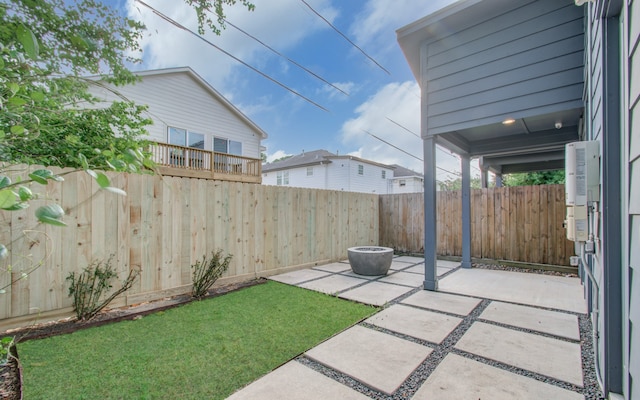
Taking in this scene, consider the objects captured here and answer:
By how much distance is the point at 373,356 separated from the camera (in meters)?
2.31

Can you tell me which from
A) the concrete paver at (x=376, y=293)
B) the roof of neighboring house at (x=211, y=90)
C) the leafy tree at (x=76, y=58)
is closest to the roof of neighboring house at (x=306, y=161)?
the roof of neighboring house at (x=211, y=90)

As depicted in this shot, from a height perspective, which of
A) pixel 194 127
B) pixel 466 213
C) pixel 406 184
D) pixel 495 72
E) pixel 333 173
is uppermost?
pixel 194 127

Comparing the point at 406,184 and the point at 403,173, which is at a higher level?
the point at 403,173

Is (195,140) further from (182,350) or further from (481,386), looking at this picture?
(481,386)

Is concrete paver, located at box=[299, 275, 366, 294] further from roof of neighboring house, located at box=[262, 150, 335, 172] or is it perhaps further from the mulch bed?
roof of neighboring house, located at box=[262, 150, 335, 172]

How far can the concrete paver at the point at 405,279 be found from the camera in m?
4.64

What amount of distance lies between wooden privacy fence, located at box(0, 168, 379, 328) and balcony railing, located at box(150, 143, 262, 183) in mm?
4732

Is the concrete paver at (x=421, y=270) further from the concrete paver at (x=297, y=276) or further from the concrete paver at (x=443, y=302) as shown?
the concrete paver at (x=297, y=276)

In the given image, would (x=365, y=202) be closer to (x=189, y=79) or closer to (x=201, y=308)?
(x=201, y=308)

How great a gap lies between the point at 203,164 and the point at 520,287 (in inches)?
375

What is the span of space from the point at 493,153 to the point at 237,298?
5.47 m

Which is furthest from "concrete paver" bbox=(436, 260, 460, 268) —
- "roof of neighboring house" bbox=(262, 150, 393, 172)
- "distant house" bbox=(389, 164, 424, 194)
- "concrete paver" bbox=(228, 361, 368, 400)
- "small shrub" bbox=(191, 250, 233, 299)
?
"distant house" bbox=(389, 164, 424, 194)

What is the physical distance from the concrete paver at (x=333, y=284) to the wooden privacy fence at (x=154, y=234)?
36.4 inches

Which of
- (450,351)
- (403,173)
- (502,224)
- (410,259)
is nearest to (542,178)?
(502,224)
